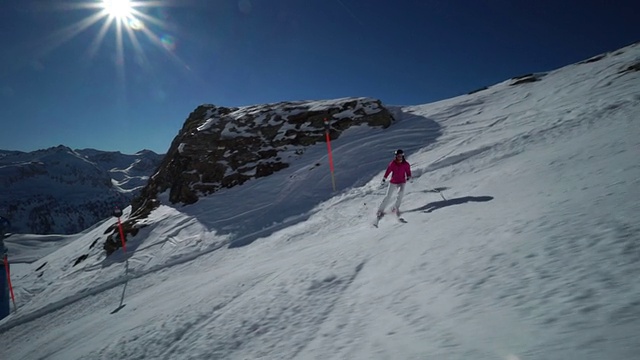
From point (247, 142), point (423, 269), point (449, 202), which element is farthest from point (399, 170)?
point (247, 142)

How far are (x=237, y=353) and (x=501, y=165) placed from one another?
36.1ft

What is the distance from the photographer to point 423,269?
4.56 m

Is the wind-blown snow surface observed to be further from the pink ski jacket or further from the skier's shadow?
the pink ski jacket

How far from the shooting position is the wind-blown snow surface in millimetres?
2783

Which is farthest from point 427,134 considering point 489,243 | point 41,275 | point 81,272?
point 41,275

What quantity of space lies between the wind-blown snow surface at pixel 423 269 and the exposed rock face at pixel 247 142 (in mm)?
5135

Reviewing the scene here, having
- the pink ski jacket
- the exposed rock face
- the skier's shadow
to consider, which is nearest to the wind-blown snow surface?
the skier's shadow

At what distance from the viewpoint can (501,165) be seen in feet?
33.1

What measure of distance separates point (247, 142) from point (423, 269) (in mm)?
21323

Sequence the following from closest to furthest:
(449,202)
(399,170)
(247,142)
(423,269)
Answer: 1. (423,269)
2. (449,202)
3. (399,170)
4. (247,142)

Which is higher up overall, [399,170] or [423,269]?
[399,170]

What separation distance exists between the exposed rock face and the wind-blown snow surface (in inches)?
202

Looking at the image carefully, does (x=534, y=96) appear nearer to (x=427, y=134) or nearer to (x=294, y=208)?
(x=427, y=134)

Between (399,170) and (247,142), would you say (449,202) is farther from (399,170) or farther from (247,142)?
(247,142)
